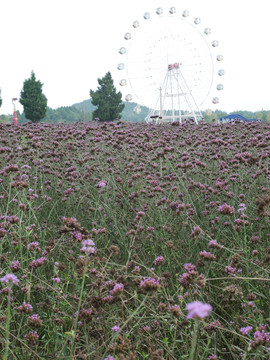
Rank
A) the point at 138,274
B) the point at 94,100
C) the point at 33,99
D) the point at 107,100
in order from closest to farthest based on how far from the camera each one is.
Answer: the point at 138,274
the point at 33,99
the point at 94,100
the point at 107,100

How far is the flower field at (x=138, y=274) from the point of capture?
1.27 metres

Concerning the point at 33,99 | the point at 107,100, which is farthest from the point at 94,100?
the point at 33,99

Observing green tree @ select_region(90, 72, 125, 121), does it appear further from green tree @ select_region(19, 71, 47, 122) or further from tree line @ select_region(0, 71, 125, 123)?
green tree @ select_region(19, 71, 47, 122)

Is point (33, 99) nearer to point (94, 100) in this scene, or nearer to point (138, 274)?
point (94, 100)

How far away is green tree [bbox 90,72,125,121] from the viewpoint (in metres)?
33.2

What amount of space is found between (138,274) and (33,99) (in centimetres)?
3181

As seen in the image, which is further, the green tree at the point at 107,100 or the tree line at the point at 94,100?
the green tree at the point at 107,100

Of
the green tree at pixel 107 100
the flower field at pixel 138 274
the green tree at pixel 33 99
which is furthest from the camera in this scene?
the green tree at pixel 107 100

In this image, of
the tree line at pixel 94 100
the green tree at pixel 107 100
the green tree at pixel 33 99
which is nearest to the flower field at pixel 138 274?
the tree line at pixel 94 100

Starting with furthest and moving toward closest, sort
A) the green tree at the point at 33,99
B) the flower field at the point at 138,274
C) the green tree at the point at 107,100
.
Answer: the green tree at the point at 107,100, the green tree at the point at 33,99, the flower field at the point at 138,274

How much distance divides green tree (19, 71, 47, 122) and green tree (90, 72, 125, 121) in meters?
5.04

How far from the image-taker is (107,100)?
34.8 m

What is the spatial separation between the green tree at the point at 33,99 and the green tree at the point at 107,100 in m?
5.04

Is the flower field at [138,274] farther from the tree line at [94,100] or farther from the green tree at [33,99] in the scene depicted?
the green tree at [33,99]
